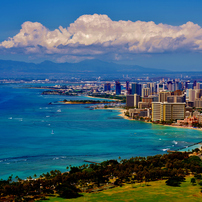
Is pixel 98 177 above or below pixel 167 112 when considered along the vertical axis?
below

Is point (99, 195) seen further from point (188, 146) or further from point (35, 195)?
point (188, 146)

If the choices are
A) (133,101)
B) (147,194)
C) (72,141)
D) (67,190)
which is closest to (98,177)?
(67,190)

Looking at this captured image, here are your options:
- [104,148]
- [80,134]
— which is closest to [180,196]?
[104,148]

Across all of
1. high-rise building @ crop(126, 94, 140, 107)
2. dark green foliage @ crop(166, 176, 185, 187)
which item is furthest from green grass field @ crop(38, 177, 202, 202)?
high-rise building @ crop(126, 94, 140, 107)

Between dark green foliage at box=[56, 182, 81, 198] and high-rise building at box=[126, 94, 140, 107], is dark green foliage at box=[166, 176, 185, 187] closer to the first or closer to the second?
dark green foliage at box=[56, 182, 81, 198]

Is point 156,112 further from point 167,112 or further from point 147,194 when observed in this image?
point 147,194

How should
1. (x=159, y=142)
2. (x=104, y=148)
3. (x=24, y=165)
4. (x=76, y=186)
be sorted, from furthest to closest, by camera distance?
(x=159, y=142) < (x=104, y=148) < (x=24, y=165) < (x=76, y=186)
